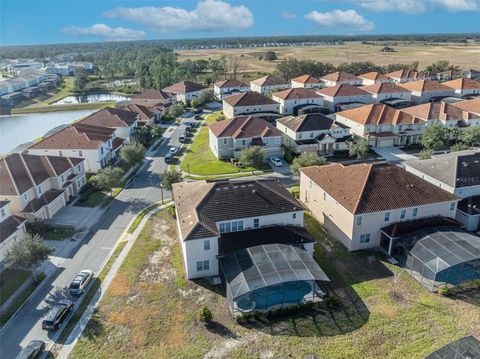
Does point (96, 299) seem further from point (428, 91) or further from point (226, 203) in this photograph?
point (428, 91)

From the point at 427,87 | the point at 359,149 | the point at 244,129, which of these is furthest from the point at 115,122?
the point at 427,87

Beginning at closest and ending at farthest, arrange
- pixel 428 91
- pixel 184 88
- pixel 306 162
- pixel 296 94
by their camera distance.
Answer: pixel 306 162 < pixel 296 94 < pixel 428 91 < pixel 184 88

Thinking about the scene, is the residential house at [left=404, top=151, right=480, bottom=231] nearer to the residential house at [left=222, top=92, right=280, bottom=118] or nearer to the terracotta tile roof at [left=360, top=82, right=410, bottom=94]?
Result: the residential house at [left=222, top=92, right=280, bottom=118]

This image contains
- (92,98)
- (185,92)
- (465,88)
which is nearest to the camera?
(465,88)

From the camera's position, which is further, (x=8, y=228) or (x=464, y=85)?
(x=464, y=85)

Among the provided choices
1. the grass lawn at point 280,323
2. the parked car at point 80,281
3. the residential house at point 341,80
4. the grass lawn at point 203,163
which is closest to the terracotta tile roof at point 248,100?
the grass lawn at point 203,163

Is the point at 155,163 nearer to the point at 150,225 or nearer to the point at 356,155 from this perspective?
the point at 150,225

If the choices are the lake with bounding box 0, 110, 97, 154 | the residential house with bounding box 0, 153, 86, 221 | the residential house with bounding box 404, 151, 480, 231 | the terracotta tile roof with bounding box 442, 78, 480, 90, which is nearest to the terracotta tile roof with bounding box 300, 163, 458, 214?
the residential house with bounding box 404, 151, 480, 231
